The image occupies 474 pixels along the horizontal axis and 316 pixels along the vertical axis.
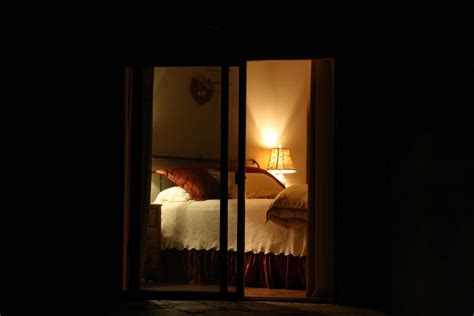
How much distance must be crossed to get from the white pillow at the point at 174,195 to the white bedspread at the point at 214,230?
64mm

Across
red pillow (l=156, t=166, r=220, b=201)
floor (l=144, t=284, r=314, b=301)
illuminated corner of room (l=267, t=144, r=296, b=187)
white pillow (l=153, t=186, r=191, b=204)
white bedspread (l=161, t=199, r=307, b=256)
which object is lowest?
floor (l=144, t=284, r=314, b=301)

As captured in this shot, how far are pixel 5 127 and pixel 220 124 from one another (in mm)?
1673

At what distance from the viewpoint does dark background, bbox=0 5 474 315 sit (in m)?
4.65

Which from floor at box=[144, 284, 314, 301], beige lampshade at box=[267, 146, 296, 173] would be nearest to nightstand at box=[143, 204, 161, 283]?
floor at box=[144, 284, 314, 301]

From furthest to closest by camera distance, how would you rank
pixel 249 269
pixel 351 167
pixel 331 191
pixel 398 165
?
1. pixel 249 269
2. pixel 331 191
3. pixel 351 167
4. pixel 398 165

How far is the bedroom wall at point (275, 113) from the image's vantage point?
28.3ft

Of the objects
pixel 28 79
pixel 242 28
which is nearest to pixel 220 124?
pixel 242 28

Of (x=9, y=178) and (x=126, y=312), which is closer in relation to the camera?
(x=126, y=312)

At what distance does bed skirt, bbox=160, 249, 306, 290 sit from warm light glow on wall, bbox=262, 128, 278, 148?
9.80ft

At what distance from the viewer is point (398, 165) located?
4.57 m

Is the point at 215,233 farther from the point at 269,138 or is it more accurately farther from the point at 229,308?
the point at 269,138

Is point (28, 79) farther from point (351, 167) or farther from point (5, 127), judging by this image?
point (351, 167)

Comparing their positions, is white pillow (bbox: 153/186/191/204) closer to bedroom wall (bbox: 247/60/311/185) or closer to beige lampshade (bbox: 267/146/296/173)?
beige lampshade (bbox: 267/146/296/173)

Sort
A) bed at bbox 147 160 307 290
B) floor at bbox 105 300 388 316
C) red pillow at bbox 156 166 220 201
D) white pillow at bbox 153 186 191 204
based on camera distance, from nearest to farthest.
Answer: floor at bbox 105 300 388 316
bed at bbox 147 160 307 290
red pillow at bbox 156 166 220 201
white pillow at bbox 153 186 191 204
